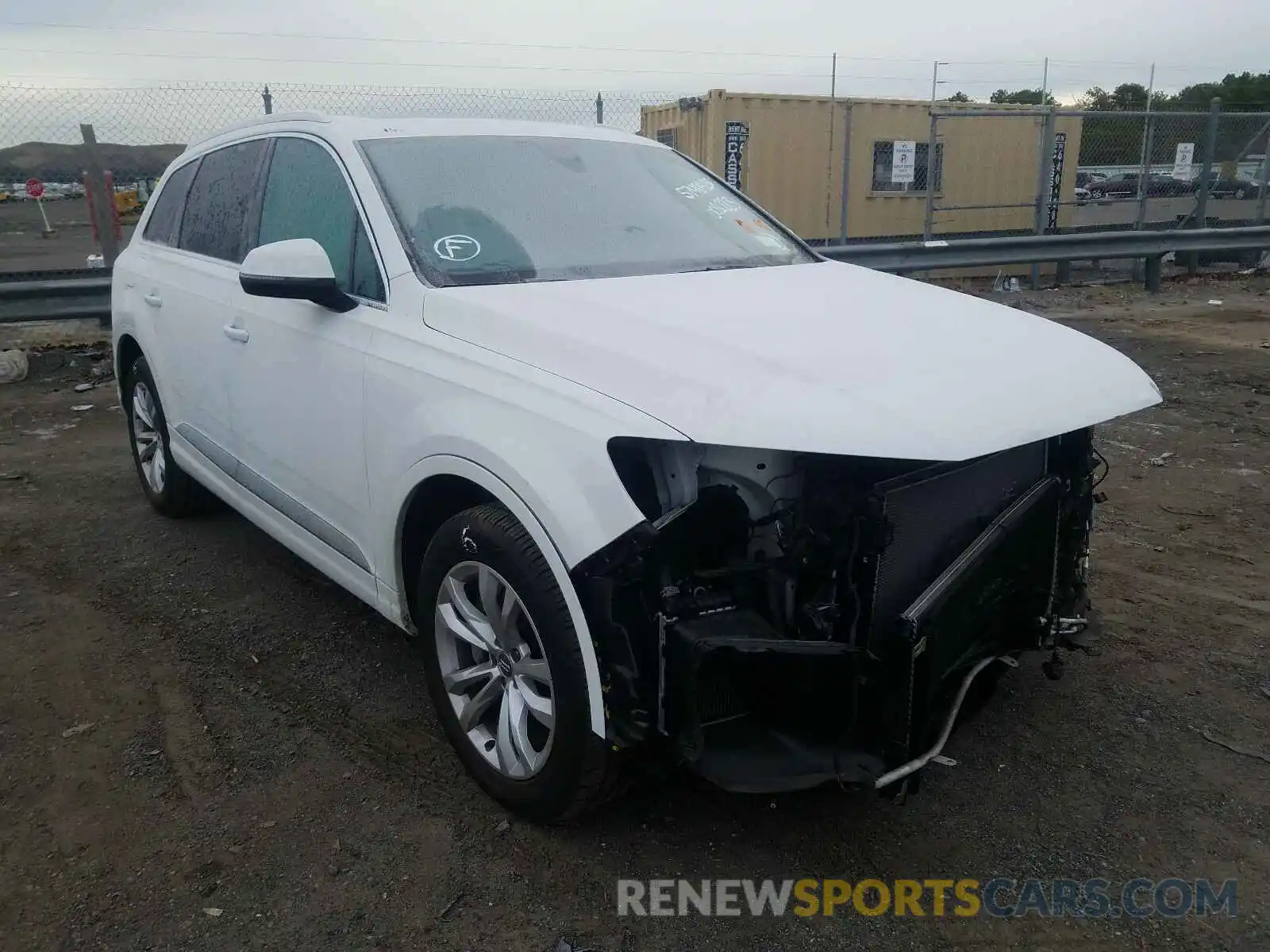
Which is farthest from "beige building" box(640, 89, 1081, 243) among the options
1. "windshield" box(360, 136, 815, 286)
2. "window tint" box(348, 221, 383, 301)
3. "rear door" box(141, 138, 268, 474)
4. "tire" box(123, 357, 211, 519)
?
"window tint" box(348, 221, 383, 301)

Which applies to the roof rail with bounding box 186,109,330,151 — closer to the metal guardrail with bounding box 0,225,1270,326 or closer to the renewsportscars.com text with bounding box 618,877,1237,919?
the renewsportscars.com text with bounding box 618,877,1237,919

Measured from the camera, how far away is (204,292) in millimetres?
4062

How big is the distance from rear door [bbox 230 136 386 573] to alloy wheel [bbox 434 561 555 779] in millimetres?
497

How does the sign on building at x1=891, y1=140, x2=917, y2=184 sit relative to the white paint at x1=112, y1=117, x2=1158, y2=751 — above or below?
above

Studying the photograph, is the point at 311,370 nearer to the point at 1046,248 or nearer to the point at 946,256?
the point at 946,256

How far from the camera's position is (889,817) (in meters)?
2.77

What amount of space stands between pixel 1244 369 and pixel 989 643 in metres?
6.80

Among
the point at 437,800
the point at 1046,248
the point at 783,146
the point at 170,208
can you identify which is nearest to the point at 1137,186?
the point at 1046,248

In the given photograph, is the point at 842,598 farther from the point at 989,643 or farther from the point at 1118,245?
the point at 1118,245

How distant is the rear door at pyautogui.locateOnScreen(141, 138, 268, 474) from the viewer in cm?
393

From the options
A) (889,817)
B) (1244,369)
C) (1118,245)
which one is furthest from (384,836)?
(1118,245)

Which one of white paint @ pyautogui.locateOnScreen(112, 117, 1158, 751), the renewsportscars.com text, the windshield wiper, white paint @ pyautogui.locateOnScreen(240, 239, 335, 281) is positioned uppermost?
white paint @ pyautogui.locateOnScreen(240, 239, 335, 281)

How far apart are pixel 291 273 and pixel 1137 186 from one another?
15.2m

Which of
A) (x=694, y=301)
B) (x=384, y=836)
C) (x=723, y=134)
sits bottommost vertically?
(x=384, y=836)
